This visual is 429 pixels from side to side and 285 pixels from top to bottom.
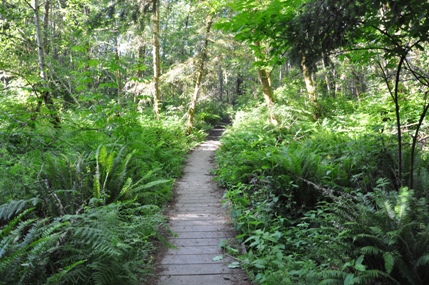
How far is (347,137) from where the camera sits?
8117 mm

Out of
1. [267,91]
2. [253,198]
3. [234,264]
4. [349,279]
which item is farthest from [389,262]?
[267,91]

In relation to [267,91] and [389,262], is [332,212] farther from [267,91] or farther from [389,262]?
[267,91]

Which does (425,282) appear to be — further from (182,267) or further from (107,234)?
(107,234)

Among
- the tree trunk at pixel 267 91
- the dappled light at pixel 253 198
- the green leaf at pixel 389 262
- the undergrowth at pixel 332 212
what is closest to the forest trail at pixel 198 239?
the dappled light at pixel 253 198

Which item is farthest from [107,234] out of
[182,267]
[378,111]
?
[378,111]

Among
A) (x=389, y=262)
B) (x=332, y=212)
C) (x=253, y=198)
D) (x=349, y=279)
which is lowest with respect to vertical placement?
(x=253, y=198)

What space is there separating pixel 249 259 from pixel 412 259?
1.57 metres

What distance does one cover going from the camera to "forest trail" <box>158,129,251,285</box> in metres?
3.44

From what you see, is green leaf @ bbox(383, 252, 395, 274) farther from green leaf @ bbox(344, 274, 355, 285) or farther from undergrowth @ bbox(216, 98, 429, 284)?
green leaf @ bbox(344, 274, 355, 285)

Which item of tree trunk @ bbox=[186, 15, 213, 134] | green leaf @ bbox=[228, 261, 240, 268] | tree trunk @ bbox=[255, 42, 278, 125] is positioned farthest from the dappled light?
tree trunk @ bbox=[186, 15, 213, 134]

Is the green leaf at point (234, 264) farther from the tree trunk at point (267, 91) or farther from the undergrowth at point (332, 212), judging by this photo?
the tree trunk at point (267, 91)

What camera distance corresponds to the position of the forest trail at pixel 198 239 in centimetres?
344

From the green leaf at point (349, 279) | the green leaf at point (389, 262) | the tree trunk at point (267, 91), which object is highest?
the tree trunk at point (267, 91)

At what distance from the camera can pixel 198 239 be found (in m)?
4.48
